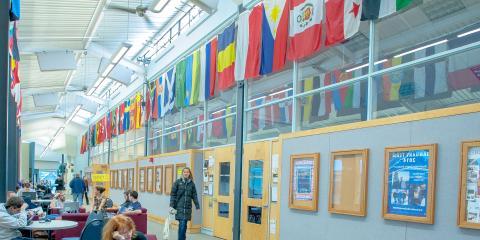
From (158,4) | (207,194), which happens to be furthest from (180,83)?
(207,194)

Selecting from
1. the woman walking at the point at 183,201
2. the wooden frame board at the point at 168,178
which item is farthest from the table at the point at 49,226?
the wooden frame board at the point at 168,178

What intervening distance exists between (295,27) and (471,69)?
8.86ft

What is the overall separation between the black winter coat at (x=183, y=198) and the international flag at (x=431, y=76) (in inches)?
159

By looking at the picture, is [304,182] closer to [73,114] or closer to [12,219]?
[12,219]

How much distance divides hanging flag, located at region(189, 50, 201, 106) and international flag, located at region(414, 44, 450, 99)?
214 inches

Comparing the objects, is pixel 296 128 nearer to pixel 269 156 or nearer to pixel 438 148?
pixel 269 156

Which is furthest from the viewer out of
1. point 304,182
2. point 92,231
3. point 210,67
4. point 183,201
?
point 210,67

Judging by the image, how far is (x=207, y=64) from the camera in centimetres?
1082

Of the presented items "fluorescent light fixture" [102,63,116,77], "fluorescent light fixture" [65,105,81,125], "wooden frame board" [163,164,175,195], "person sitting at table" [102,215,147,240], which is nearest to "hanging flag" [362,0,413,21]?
"person sitting at table" [102,215,147,240]

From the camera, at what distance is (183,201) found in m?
8.16

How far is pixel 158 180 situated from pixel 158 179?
0.03 metres

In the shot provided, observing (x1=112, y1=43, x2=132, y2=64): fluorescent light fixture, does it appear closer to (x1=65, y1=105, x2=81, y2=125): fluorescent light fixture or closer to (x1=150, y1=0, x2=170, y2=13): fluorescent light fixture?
(x1=150, y1=0, x2=170, y2=13): fluorescent light fixture

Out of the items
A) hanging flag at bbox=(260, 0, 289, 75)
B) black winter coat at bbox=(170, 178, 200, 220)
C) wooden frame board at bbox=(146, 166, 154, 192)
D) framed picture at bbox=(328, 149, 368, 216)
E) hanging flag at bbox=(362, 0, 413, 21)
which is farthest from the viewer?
wooden frame board at bbox=(146, 166, 154, 192)

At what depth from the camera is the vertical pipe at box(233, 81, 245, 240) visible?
30.2 feet
